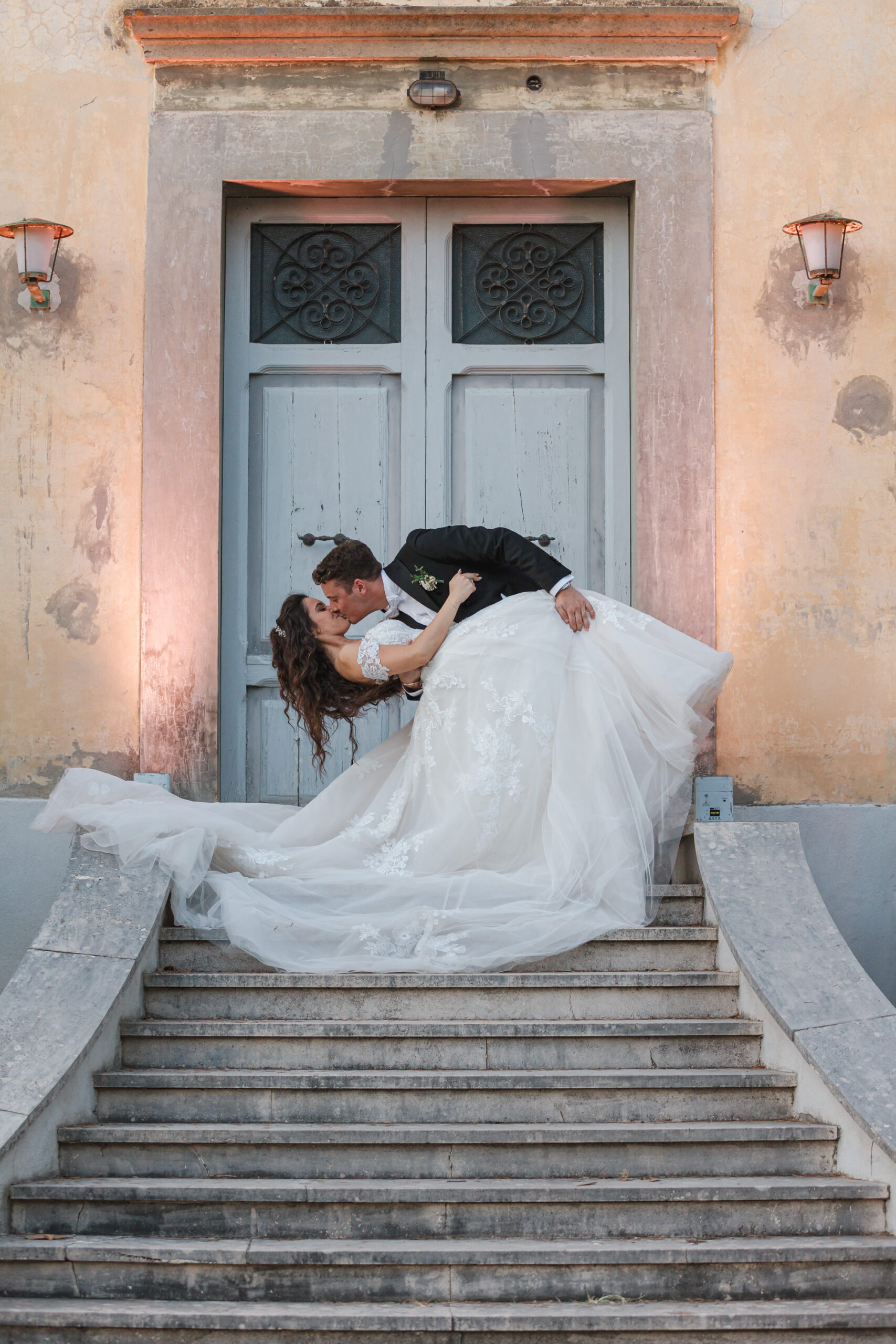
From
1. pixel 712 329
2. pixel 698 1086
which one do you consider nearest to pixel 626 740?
pixel 698 1086

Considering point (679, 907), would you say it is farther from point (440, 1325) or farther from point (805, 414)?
point (805, 414)

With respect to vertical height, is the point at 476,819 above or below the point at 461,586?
below

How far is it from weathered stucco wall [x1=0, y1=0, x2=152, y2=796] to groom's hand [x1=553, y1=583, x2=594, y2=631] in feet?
7.32

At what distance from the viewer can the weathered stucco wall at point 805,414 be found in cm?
632

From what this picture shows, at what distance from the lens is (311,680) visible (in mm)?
5438

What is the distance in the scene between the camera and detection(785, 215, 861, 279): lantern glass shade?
617cm

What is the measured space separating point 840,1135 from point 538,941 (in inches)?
45.5

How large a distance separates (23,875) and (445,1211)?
3172 mm

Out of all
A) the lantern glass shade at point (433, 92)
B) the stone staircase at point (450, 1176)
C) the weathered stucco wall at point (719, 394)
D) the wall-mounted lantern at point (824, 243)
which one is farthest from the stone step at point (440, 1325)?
the lantern glass shade at point (433, 92)

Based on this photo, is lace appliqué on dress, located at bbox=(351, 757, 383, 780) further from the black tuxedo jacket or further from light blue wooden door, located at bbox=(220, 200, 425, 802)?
light blue wooden door, located at bbox=(220, 200, 425, 802)

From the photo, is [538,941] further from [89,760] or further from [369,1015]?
[89,760]

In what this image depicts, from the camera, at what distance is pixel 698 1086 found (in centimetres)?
413

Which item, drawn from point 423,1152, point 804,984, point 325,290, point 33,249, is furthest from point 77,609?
point 804,984

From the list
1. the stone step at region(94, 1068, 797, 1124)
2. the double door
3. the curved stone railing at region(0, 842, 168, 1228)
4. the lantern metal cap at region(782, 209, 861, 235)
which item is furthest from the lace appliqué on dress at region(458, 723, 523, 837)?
the lantern metal cap at region(782, 209, 861, 235)
